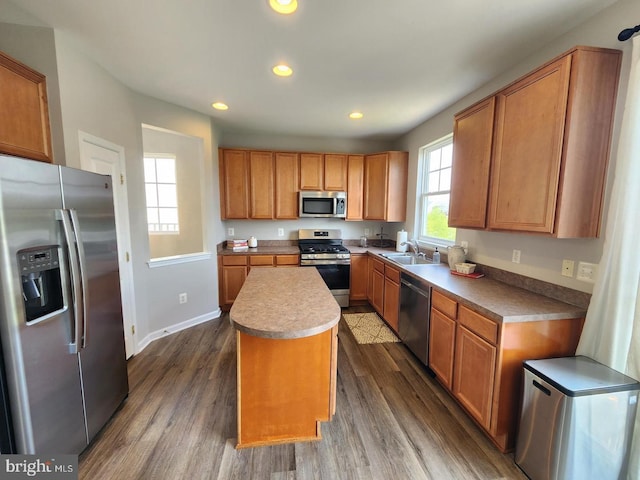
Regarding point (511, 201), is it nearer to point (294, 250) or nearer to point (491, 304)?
point (491, 304)

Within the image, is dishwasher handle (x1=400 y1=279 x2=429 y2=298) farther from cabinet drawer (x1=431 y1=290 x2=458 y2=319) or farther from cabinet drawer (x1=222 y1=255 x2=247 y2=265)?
cabinet drawer (x1=222 y1=255 x2=247 y2=265)

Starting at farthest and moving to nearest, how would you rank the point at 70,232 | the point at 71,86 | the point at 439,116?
the point at 439,116
the point at 71,86
the point at 70,232

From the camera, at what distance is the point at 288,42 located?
178 centimetres

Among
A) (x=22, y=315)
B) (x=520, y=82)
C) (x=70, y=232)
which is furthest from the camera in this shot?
(x=520, y=82)

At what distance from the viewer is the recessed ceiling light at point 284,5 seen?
1422mm

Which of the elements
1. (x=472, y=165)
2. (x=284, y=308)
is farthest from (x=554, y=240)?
(x=284, y=308)

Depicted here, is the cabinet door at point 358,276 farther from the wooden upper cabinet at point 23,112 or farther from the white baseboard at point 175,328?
the wooden upper cabinet at point 23,112

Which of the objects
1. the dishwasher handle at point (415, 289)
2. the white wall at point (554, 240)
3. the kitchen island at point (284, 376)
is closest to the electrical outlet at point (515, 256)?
the white wall at point (554, 240)

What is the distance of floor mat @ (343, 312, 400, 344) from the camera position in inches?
116

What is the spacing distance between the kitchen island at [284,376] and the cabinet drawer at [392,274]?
1.49 meters

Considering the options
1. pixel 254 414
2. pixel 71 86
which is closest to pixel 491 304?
pixel 254 414

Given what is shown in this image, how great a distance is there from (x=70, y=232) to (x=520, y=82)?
2.84 meters

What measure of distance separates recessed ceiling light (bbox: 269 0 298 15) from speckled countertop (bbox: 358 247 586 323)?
6.94 feet

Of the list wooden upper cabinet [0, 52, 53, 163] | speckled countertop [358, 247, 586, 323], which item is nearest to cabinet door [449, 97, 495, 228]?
speckled countertop [358, 247, 586, 323]
